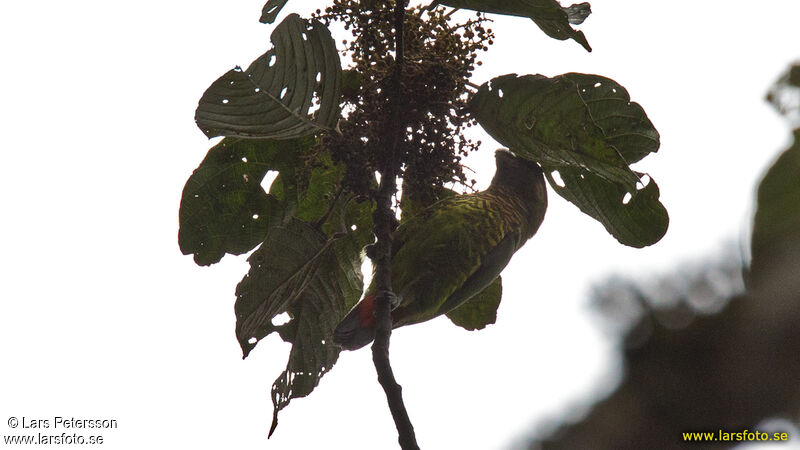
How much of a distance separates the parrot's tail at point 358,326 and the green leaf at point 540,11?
3.51 ft

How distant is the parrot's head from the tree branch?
1027mm

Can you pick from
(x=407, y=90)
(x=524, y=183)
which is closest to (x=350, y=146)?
(x=407, y=90)

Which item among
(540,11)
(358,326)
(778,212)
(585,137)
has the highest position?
(540,11)

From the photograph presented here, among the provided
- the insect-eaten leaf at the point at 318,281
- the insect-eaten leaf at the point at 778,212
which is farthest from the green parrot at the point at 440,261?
the insect-eaten leaf at the point at 778,212

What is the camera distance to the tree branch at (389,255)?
1.66 m

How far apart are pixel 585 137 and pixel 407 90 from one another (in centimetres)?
59

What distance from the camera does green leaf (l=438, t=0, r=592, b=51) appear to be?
2.03 metres

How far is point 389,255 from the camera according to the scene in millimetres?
2168

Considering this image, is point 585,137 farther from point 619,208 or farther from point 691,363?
point 691,363

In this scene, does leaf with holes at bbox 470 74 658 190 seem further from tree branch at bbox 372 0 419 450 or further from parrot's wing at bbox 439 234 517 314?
parrot's wing at bbox 439 234 517 314

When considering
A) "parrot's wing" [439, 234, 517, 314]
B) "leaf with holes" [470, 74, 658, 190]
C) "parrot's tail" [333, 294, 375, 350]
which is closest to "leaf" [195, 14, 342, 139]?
"leaf with holes" [470, 74, 658, 190]

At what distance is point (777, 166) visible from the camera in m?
0.89

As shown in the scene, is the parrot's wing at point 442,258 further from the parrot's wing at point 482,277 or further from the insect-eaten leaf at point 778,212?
the insect-eaten leaf at point 778,212

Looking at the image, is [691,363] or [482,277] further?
[482,277]
